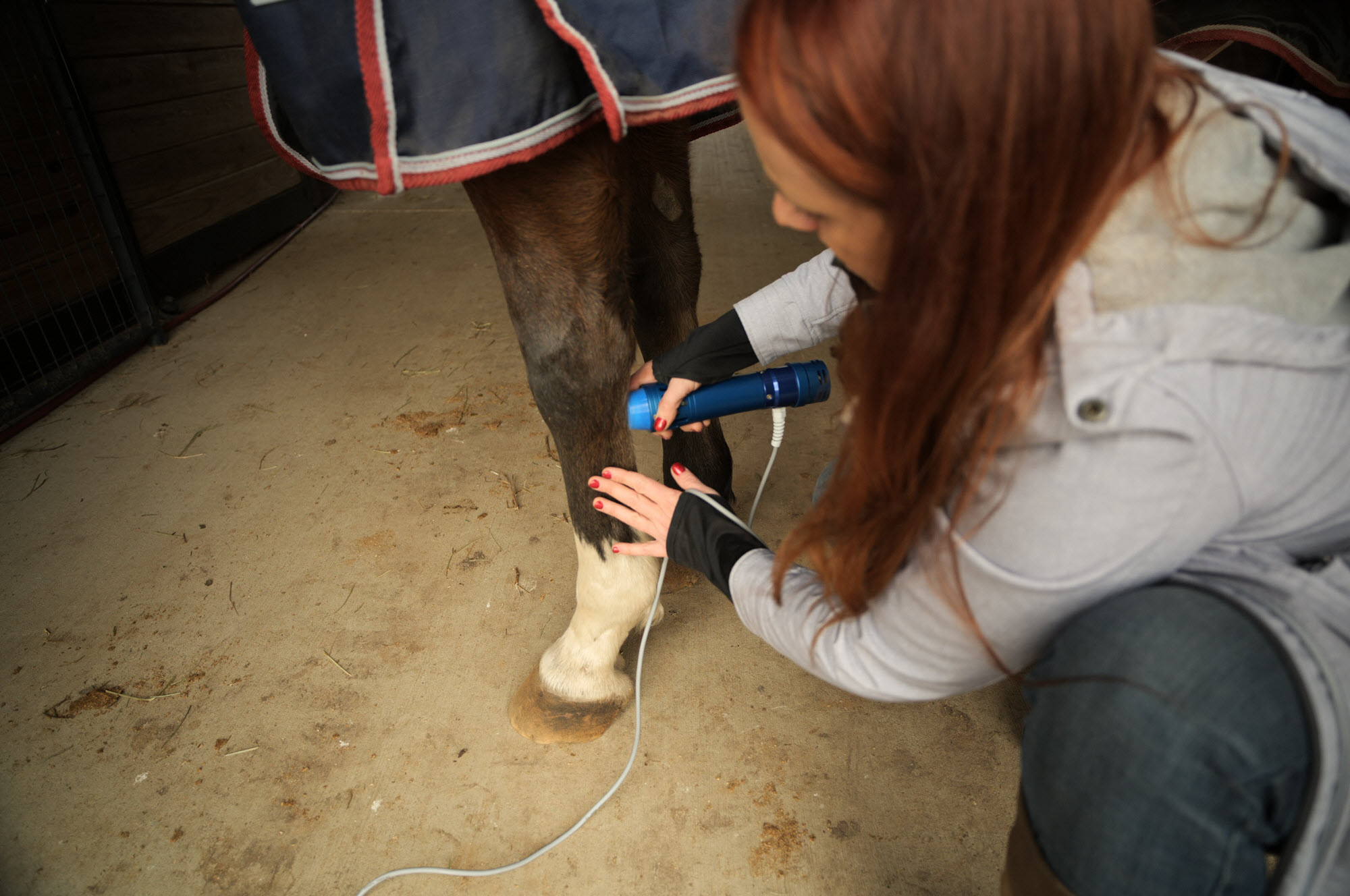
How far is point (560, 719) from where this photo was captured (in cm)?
97

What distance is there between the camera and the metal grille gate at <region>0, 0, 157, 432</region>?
5.97 ft

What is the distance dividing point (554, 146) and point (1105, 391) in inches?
18.5

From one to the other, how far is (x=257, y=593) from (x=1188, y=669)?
126 cm

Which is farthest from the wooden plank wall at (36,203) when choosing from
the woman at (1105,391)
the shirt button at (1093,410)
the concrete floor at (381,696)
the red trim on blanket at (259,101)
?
the shirt button at (1093,410)

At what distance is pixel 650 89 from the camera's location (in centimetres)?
65

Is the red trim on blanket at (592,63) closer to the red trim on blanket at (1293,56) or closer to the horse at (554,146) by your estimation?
the horse at (554,146)

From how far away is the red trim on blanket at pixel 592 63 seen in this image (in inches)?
23.1

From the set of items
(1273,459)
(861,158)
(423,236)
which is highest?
(861,158)

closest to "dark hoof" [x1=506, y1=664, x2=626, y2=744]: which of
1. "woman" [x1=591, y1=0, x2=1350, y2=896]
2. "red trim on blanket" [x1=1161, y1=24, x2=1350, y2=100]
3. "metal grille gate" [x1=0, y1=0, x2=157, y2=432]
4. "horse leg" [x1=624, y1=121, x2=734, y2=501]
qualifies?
"horse leg" [x1=624, y1=121, x2=734, y2=501]

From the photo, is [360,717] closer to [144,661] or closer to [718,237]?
[144,661]

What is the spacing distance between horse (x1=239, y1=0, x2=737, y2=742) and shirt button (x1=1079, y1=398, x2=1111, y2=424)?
1.36 ft

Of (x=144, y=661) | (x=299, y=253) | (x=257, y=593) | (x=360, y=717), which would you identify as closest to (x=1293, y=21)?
(x=360, y=717)

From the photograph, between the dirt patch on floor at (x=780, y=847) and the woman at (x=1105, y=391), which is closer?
the woman at (x=1105, y=391)

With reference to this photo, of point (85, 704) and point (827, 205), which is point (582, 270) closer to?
point (827, 205)
